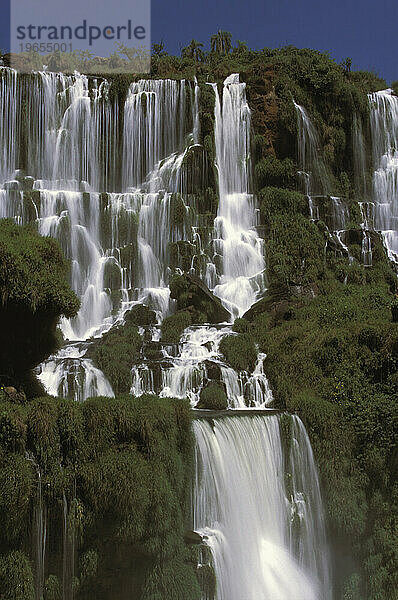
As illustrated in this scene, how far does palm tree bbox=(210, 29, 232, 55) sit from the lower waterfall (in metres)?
31.2

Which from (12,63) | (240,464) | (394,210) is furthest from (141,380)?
(12,63)

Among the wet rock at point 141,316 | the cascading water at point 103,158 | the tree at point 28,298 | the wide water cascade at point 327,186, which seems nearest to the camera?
the tree at point 28,298

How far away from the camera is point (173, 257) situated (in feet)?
89.6

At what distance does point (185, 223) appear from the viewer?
1104 inches

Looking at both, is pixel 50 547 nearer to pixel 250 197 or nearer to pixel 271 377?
pixel 271 377

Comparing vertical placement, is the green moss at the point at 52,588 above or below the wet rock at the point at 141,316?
below

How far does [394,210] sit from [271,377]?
16.0 meters

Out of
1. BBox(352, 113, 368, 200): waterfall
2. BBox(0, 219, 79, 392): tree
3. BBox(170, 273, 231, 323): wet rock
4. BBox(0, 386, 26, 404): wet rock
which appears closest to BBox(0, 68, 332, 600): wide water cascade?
BBox(170, 273, 231, 323): wet rock

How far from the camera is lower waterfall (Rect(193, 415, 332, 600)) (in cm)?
1384

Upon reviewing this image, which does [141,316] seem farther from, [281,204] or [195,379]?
[281,204]

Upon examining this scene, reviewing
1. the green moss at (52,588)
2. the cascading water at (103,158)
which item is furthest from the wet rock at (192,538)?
the cascading water at (103,158)

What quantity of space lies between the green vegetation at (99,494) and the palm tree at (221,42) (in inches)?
1317

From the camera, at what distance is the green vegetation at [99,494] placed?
35.8 ft

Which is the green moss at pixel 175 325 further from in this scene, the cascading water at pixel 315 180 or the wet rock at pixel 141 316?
the cascading water at pixel 315 180
